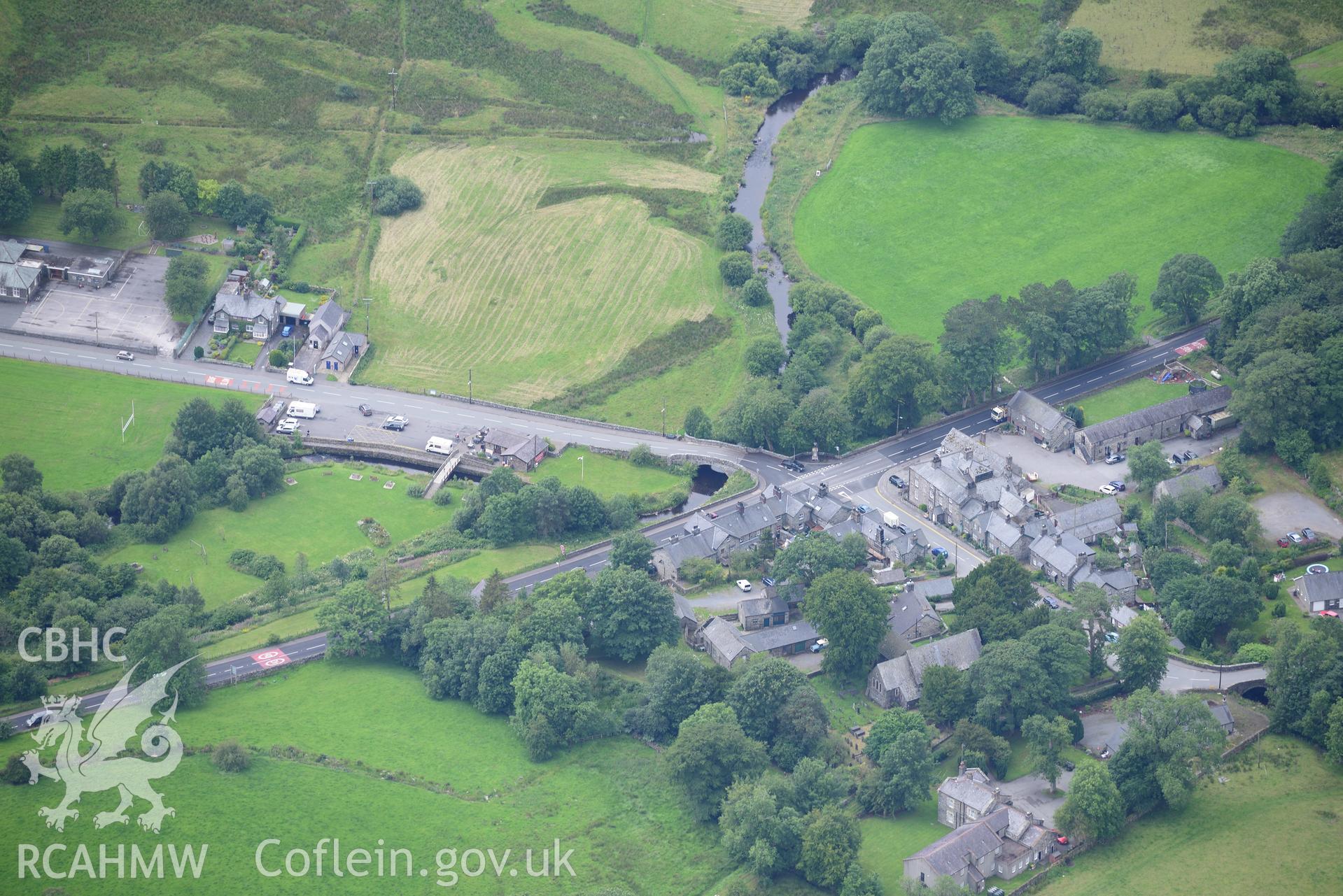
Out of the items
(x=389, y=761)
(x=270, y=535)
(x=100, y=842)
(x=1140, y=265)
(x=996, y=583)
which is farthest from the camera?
(x=1140, y=265)

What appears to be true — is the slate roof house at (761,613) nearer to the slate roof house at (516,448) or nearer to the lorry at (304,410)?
the slate roof house at (516,448)

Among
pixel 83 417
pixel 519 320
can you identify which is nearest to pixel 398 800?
pixel 83 417

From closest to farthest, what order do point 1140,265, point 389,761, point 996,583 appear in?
point 389,761, point 996,583, point 1140,265

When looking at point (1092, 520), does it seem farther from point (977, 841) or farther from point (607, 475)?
point (607, 475)

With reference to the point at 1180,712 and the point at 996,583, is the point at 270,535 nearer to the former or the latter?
the point at 996,583

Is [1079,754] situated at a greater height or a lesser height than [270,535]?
greater

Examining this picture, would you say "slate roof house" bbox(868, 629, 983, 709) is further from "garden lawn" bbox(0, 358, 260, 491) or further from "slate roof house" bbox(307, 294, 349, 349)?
"slate roof house" bbox(307, 294, 349, 349)

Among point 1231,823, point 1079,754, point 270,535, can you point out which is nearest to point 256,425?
point 270,535

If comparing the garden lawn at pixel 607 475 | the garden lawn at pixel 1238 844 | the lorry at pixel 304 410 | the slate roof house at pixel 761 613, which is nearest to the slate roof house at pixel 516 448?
the garden lawn at pixel 607 475
